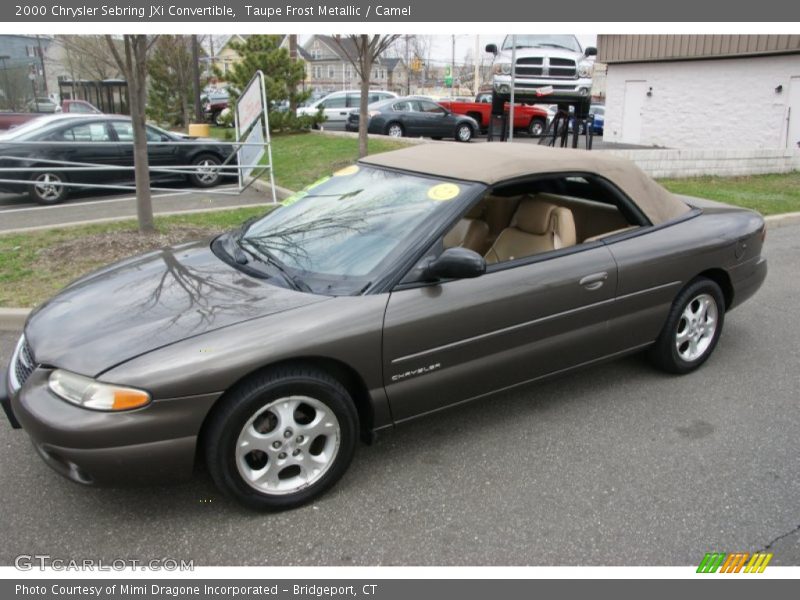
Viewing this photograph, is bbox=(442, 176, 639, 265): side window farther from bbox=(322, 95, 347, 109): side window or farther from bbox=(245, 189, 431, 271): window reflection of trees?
bbox=(322, 95, 347, 109): side window

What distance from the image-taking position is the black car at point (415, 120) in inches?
774

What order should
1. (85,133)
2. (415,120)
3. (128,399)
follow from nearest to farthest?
(128,399) < (85,133) < (415,120)

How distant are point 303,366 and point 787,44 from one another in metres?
18.1

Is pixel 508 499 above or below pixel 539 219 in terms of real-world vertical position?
below

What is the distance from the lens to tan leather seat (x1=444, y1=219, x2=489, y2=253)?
12.6 feet

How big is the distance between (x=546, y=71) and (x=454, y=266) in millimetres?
13192

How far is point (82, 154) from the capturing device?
34.1 ft

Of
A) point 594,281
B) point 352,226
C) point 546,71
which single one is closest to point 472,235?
point 594,281

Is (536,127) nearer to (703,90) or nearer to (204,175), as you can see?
(703,90)

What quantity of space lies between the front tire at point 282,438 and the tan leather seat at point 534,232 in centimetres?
144

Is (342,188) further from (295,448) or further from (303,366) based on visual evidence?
(295,448)

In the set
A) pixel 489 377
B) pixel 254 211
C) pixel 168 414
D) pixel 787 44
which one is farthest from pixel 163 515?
pixel 787 44

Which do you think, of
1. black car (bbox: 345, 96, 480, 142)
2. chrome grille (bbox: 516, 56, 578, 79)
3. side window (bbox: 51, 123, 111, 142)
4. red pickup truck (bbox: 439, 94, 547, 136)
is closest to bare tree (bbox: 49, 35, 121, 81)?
black car (bbox: 345, 96, 480, 142)

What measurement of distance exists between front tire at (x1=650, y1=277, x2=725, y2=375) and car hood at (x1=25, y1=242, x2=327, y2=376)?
2346 millimetres
